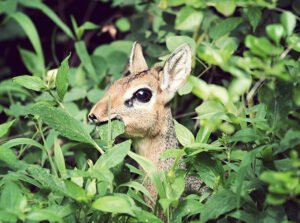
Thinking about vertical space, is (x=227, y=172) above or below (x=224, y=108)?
below

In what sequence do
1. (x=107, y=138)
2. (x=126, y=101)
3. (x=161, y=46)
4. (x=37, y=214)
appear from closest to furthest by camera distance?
1. (x=37, y=214)
2. (x=107, y=138)
3. (x=126, y=101)
4. (x=161, y=46)

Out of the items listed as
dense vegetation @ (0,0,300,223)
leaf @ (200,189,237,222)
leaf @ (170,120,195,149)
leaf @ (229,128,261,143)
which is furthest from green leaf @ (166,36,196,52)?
leaf @ (200,189,237,222)

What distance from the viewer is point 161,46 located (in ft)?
14.4

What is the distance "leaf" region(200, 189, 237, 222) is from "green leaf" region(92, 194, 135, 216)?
27 centimetres

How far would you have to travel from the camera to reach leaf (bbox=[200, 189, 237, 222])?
2.45 metres

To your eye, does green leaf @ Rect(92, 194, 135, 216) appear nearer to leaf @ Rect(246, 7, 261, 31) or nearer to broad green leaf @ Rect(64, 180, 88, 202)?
broad green leaf @ Rect(64, 180, 88, 202)

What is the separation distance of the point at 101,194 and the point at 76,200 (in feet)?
0.51

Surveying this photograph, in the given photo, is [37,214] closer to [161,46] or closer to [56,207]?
[56,207]

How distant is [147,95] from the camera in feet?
11.5

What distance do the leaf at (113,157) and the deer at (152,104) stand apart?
728mm

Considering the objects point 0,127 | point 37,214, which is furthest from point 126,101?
point 37,214

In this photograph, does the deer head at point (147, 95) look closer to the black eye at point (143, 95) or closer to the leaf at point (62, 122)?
the black eye at point (143, 95)

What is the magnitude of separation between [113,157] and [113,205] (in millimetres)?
242

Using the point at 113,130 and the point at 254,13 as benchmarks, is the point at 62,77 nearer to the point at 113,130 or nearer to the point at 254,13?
the point at 113,130
